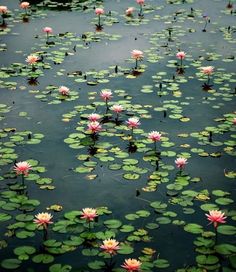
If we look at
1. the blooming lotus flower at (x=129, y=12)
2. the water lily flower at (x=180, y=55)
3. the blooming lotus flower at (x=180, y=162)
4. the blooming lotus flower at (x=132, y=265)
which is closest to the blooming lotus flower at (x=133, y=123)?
the blooming lotus flower at (x=180, y=162)

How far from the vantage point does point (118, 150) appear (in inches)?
159

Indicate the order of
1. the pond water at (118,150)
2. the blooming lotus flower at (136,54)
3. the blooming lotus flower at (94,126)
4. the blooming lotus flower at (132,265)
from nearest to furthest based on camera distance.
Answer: the blooming lotus flower at (132,265) < the pond water at (118,150) < the blooming lotus flower at (94,126) < the blooming lotus flower at (136,54)

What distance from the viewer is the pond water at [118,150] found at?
113 inches

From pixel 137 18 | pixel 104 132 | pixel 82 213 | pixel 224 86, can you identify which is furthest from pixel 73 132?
pixel 137 18

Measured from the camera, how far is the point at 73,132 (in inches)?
172

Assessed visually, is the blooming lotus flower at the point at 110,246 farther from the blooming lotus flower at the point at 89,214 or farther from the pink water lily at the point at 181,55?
the pink water lily at the point at 181,55

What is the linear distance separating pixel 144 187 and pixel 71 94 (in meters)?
2.10

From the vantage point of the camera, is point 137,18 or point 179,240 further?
point 137,18

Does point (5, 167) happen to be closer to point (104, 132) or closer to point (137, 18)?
point (104, 132)

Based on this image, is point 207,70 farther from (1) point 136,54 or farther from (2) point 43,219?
(2) point 43,219

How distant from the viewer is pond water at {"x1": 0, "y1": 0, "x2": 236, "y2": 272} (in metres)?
2.87

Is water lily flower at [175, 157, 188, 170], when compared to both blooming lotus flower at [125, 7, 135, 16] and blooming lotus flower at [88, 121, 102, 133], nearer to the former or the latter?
blooming lotus flower at [88, 121, 102, 133]

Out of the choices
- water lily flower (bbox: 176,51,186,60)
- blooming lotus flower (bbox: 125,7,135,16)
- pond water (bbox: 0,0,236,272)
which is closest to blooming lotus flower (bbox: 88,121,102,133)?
pond water (bbox: 0,0,236,272)

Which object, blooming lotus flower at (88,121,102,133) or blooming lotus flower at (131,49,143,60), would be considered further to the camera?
blooming lotus flower at (131,49,143,60)
